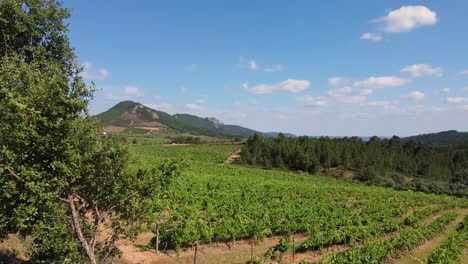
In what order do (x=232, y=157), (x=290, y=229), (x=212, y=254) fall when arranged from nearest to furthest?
(x=212, y=254) → (x=290, y=229) → (x=232, y=157)

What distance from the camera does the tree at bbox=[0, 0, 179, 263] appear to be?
7.26 metres

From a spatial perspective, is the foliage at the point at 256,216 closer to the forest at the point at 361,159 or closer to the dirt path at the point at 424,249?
the dirt path at the point at 424,249

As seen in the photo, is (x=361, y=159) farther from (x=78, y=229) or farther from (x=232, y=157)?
(x=78, y=229)

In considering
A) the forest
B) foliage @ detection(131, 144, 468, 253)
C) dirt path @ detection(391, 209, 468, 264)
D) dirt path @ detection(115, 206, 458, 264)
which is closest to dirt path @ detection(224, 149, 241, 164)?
the forest

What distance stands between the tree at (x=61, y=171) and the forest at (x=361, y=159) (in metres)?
78.1

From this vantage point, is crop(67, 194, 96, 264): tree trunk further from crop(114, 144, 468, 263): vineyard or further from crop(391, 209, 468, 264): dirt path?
crop(391, 209, 468, 264): dirt path

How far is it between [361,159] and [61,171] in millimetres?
90707

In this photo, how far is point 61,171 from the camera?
7629 millimetres

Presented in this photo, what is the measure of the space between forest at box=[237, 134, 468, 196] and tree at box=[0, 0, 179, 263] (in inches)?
3076

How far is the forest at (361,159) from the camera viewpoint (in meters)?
86.8

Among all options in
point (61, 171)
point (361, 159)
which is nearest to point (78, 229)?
point (61, 171)

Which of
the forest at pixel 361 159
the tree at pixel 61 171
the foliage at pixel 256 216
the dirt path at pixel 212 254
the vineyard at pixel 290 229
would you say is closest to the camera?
the tree at pixel 61 171

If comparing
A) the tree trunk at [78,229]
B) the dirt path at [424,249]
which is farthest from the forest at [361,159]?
the tree trunk at [78,229]

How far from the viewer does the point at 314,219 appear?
2845 centimetres
